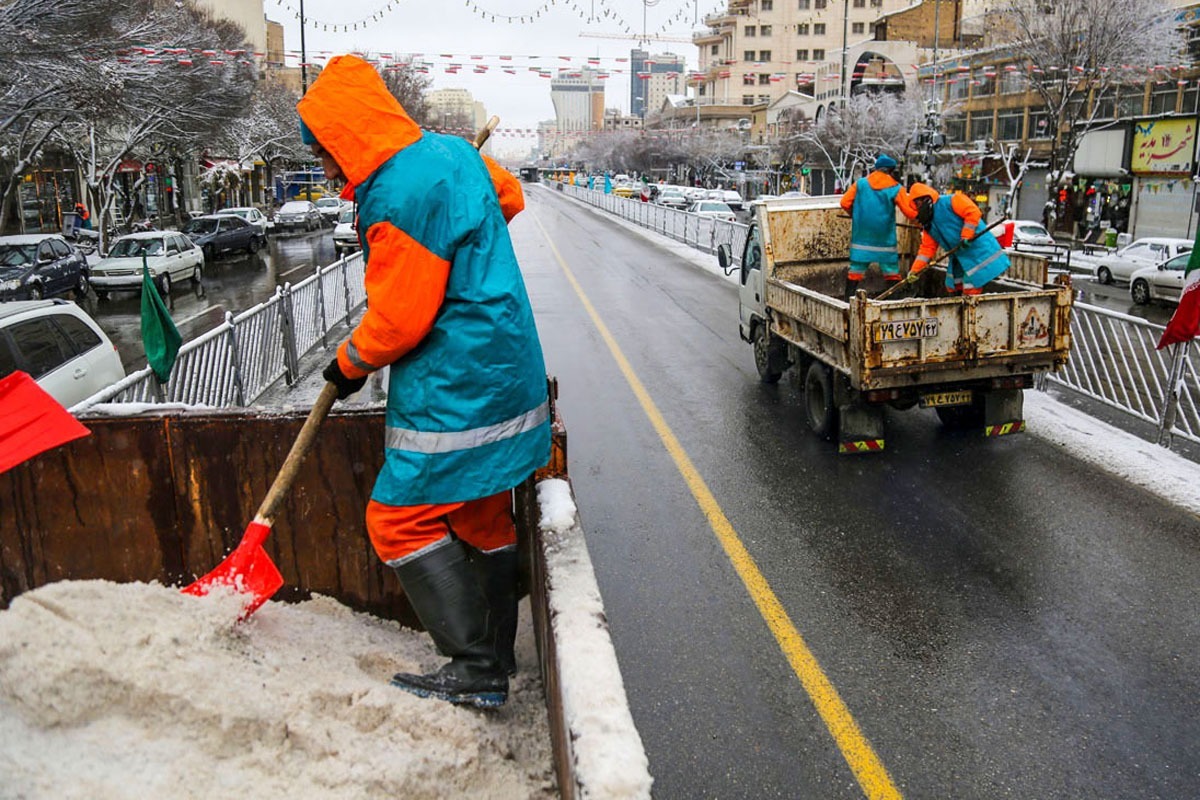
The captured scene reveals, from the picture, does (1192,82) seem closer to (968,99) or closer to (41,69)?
(968,99)

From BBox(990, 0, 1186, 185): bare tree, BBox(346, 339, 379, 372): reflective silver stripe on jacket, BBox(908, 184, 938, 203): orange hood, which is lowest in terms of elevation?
BBox(346, 339, 379, 372): reflective silver stripe on jacket

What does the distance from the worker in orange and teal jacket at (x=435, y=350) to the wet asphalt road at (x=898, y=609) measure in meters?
1.36

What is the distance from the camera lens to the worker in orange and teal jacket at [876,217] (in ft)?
30.2

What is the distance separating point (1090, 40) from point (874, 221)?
81.2 feet

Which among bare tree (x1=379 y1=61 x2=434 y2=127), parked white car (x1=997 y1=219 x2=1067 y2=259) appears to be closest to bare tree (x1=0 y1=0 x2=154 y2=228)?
parked white car (x1=997 y1=219 x2=1067 y2=259)

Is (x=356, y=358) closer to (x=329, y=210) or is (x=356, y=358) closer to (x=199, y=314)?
(x=199, y=314)

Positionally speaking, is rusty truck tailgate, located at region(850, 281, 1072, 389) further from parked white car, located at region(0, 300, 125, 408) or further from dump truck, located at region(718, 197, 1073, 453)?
parked white car, located at region(0, 300, 125, 408)

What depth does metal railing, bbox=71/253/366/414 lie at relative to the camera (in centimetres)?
743

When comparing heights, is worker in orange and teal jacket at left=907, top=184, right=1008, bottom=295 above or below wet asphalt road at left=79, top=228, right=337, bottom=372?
above

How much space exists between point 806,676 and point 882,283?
6287mm

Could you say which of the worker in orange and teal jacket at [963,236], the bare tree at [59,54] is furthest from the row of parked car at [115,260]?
the worker in orange and teal jacket at [963,236]

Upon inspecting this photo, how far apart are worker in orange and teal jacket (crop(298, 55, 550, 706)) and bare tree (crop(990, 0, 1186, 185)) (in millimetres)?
31466

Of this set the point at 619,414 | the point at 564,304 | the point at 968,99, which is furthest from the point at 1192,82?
the point at 619,414

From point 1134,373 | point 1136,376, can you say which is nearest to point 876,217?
point 1136,376
